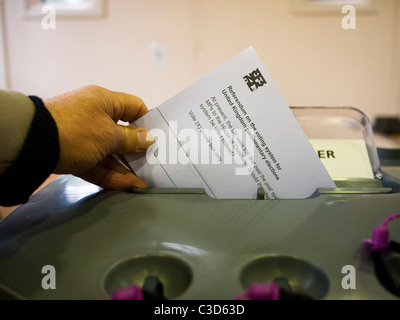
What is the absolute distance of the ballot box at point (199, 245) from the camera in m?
0.33

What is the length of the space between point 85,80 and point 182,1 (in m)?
0.76

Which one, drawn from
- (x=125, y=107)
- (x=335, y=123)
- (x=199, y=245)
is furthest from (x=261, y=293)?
(x=335, y=123)

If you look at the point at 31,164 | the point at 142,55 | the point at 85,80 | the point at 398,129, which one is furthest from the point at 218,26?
the point at 31,164

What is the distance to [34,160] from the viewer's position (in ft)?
1.34

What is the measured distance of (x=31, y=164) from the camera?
41cm

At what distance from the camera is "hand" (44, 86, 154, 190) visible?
0.45m

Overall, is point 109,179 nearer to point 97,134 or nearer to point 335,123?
point 97,134

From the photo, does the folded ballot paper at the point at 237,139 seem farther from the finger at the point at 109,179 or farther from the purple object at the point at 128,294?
the purple object at the point at 128,294

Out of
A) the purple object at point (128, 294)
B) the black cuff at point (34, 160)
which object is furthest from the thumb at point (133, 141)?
the purple object at point (128, 294)

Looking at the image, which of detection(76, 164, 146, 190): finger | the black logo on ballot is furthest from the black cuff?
the black logo on ballot

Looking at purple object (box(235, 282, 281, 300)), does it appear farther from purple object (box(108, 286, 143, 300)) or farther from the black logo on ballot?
the black logo on ballot
